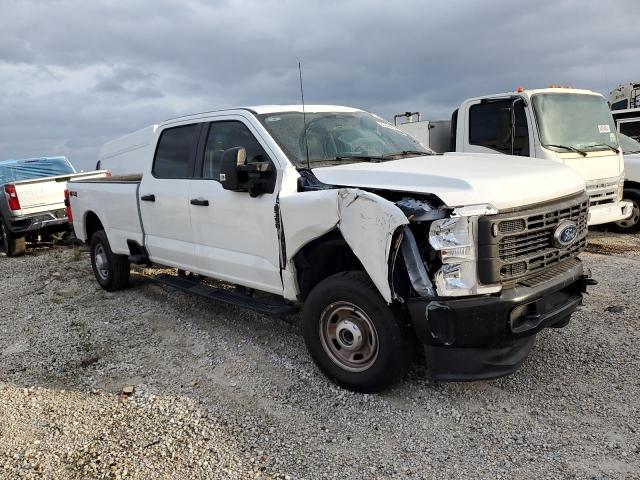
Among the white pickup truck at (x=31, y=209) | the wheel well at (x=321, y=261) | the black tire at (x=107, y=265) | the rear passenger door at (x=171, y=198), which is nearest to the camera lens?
the wheel well at (x=321, y=261)

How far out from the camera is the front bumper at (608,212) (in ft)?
24.1

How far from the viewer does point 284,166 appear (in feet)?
12.9

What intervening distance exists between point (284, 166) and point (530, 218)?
1749mm

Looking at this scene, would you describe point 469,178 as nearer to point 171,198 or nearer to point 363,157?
point 363,157

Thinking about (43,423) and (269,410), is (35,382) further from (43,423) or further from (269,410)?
(269,410)

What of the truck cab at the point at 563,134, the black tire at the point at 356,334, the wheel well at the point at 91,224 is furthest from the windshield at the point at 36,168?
the black tire at the point at 356,334

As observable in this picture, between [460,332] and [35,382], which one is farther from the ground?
[460,332]

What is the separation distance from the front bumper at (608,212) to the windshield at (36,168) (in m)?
10.8

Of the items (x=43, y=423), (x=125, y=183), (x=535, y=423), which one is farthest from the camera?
(x=125, y=183)

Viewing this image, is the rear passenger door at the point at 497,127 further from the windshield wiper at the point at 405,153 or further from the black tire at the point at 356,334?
the black tire at the point at 356,334

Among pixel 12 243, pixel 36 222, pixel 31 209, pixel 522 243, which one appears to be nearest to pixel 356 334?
pixel 522 243

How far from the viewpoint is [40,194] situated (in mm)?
10164

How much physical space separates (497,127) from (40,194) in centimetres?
833

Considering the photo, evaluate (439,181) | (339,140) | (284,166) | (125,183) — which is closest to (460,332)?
(439,181)
